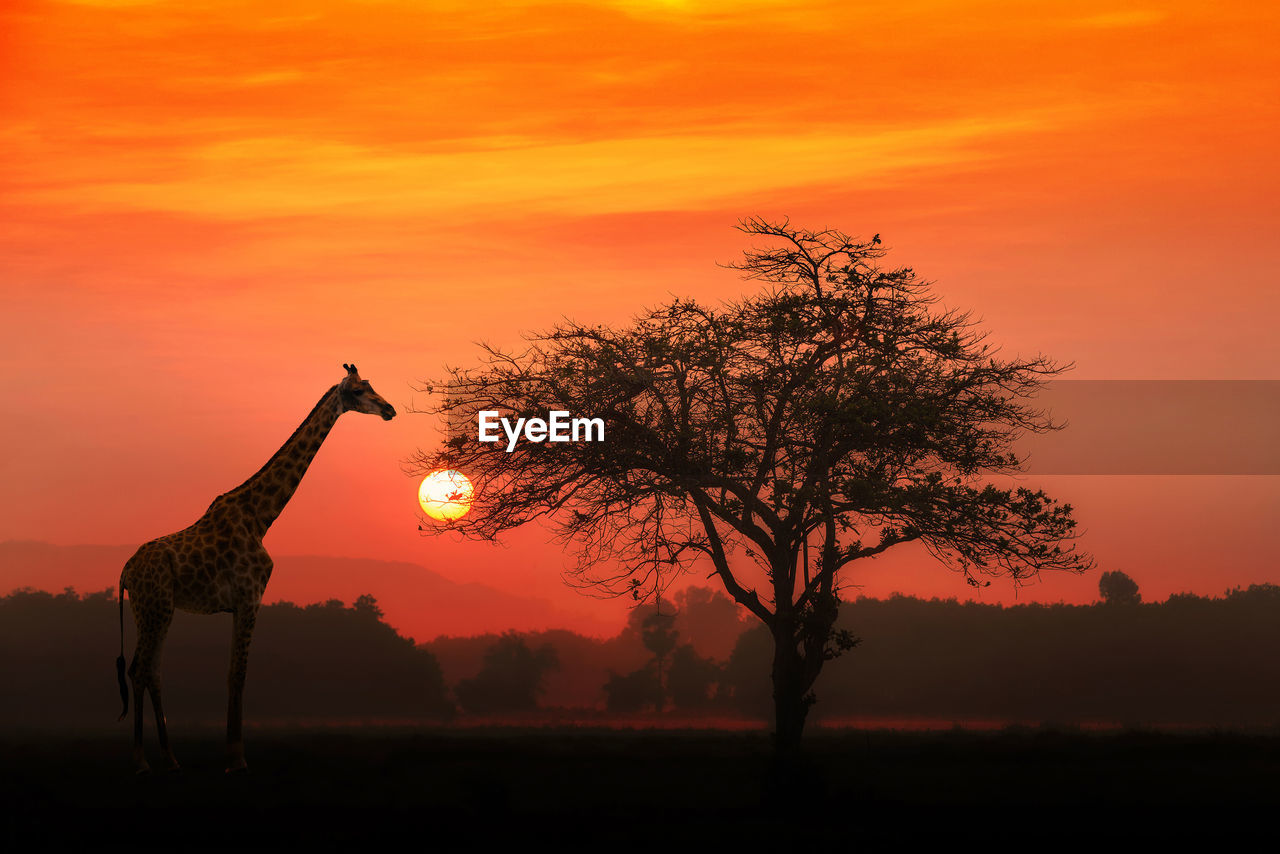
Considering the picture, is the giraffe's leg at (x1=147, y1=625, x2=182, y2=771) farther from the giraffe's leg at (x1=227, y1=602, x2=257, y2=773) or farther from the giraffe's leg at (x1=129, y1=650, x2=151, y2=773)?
the giraffe's leg at (x1=227, y1=602, x2=257, y2=773)

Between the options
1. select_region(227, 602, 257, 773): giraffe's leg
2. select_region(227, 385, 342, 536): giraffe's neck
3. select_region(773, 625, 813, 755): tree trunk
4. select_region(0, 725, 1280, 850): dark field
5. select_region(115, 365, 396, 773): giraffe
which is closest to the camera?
select_region(0, 725, 1280, 850): dark field

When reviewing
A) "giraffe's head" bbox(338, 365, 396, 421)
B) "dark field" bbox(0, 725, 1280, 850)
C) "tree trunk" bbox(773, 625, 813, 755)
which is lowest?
"dark field" bbox(0, 725, 1280, 850)

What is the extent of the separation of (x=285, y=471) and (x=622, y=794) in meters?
7.81

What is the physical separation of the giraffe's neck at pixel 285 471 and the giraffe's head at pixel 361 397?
259 millimetres

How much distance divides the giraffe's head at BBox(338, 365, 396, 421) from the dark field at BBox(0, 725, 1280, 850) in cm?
609

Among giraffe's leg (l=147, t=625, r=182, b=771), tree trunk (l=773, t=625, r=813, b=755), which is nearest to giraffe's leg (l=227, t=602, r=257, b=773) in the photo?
giraffe's leg (l=147, t=625, r=182, b=771)

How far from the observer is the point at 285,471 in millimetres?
22188

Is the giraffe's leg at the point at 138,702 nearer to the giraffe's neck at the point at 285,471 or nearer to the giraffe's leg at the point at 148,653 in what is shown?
the giraffe's leg at the point at 148,653

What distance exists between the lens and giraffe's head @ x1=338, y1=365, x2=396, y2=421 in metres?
22.2

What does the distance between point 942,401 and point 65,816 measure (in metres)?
17.2

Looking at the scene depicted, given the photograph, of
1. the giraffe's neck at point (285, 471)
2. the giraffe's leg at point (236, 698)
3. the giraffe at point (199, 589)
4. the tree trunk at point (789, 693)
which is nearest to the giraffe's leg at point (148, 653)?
the giraffe at point (199, 589)

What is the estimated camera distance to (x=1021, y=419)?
1064 inches

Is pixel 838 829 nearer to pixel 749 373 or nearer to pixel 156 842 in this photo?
pixel 156 842

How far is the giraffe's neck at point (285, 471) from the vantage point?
71.5ft
